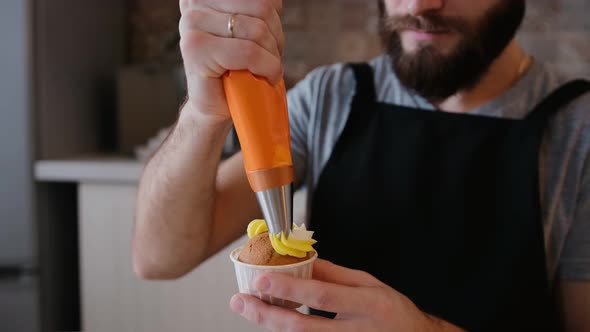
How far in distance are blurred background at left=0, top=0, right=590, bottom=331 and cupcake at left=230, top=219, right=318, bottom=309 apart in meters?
0.84

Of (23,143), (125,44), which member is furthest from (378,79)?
(125,44)

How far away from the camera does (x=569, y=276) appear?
916mm

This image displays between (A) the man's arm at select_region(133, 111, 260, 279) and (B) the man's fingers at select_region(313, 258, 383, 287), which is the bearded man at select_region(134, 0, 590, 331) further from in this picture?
(B) the man's fingers at select_region(313, 258, 383, 287)

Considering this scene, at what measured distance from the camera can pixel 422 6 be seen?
90cm

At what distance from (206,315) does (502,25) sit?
0.98m

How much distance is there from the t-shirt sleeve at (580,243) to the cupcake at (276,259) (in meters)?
0.50

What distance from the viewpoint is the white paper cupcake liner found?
0.59m

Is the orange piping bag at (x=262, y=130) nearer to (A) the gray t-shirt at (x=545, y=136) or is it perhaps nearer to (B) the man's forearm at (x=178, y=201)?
(B) the man's forearm at (x=178, y=201)

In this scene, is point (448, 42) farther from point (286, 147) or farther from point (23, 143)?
point (23, 143)

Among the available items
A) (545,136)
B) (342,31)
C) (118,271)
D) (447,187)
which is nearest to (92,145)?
(118,271)

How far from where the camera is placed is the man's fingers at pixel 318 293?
1.84ft

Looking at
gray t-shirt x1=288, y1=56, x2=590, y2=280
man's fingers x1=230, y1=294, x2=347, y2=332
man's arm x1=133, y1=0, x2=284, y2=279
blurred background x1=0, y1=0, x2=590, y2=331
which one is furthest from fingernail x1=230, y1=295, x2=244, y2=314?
blurred background x1=0, y1=0, x2=590, y2=331

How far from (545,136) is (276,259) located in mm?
562

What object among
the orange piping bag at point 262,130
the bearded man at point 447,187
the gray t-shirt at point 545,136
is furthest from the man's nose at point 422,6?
the orange piping bag at point 262,130
